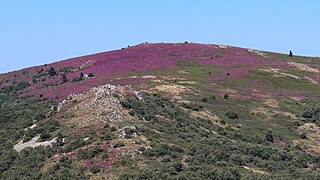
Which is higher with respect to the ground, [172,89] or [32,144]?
[172,89]

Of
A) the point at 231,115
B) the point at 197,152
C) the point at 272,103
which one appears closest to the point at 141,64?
the point at 272,103

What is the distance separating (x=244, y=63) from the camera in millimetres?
122125

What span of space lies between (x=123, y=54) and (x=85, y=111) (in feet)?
227

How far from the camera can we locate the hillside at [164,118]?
4785 cm

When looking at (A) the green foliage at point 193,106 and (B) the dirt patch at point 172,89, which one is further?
(B) the dirt patch at point 172,89

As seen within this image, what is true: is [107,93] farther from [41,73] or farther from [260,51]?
[260,51]

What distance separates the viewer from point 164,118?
65.9 m

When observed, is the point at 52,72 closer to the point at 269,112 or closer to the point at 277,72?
the point at 277,72

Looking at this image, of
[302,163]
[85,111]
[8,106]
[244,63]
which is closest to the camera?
[302,163]

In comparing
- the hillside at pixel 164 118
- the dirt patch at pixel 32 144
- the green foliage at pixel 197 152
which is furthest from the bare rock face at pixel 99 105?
the dirt patch at pixel 32 144

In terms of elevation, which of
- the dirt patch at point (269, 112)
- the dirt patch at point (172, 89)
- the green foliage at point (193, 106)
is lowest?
the dirt patch at point (269, 112)

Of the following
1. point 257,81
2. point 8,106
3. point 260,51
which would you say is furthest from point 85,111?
point 260,51

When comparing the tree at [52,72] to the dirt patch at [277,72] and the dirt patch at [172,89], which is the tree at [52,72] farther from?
the dirt patch at [277,72]

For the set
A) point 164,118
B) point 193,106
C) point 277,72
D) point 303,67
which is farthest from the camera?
point 303,67
